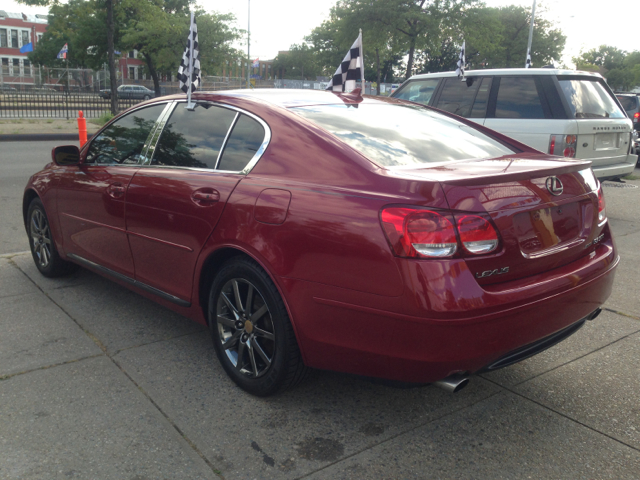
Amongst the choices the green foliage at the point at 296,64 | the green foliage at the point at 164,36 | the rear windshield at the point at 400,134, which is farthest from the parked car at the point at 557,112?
the green foliage at the point at 296,64

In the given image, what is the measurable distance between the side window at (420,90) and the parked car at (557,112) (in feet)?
2.41

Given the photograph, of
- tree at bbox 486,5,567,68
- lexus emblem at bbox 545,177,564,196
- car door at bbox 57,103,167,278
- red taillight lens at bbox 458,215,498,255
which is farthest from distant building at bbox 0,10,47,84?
red taillight lens at bbox 458,215,498,255

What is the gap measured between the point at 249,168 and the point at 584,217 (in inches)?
66.9

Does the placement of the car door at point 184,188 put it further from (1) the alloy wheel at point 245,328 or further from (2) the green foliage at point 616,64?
(2) the green foliage at point 616,64

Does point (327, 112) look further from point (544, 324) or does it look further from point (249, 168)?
point (544, 324)

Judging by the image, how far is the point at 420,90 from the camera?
30.7ft

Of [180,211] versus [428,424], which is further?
[180,211]

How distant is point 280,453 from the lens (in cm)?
266

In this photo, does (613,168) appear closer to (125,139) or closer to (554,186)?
(554,186)

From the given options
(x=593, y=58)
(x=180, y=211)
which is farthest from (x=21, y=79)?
(x=593, y=58)

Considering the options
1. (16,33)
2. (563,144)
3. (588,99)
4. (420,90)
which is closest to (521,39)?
(420,90)

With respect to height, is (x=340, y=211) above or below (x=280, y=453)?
above

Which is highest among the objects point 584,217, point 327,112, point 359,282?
point 327,112

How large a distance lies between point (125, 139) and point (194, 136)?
0.81 m
